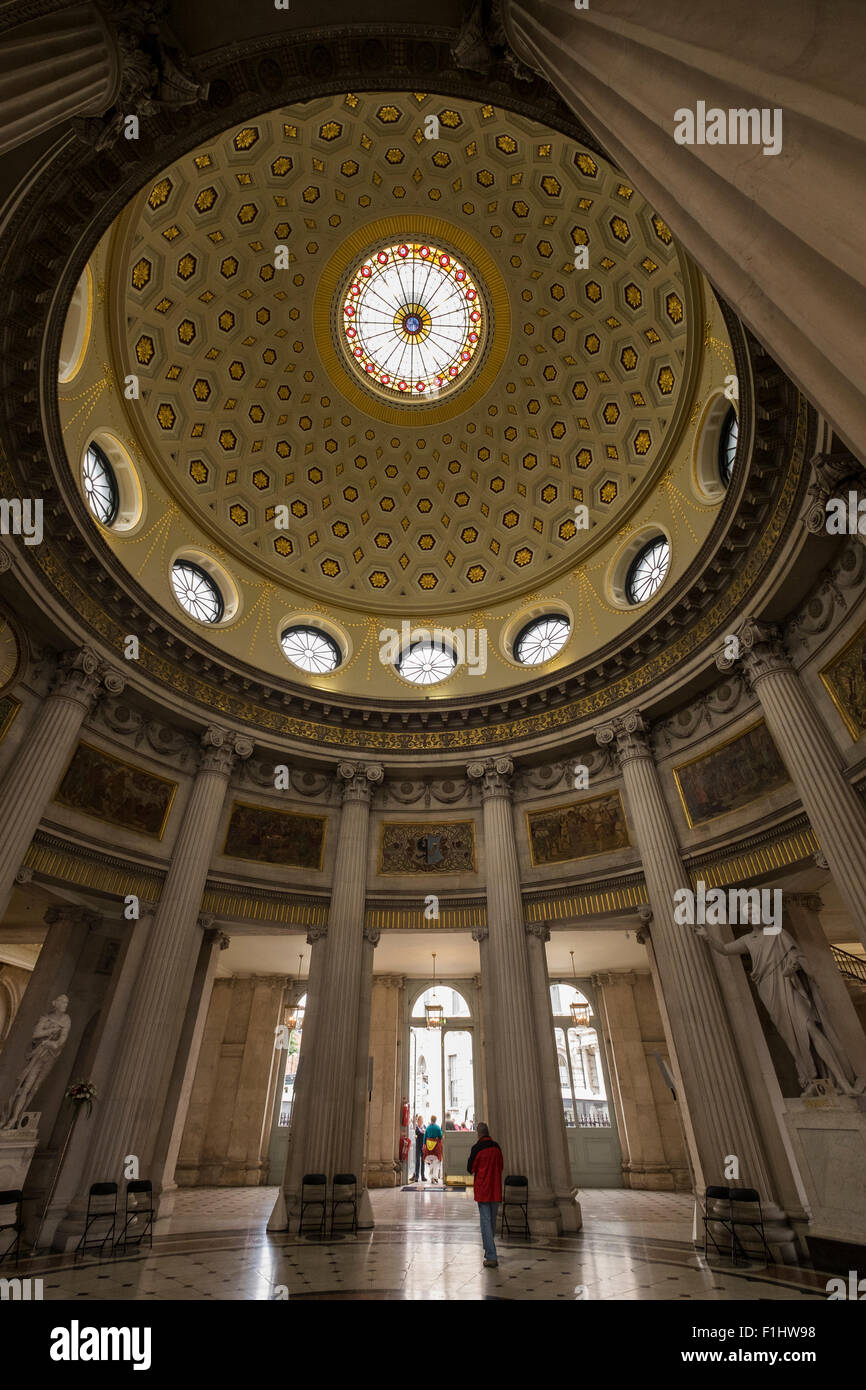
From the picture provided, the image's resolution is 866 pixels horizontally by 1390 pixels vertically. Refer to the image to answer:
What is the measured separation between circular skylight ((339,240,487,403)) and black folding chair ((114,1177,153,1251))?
20.9m

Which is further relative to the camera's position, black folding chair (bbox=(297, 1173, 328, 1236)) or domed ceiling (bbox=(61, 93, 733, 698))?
domed ceiling (bbox=(61, 93, 733, 698))

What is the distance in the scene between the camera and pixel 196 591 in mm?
17906

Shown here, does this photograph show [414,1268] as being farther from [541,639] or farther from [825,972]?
[541,639]

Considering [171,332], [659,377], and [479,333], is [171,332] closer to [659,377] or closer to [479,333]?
[479,333]

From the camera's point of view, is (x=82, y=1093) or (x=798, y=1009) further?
(x=82, y=1093)

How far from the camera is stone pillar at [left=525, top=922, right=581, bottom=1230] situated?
11.9 meters

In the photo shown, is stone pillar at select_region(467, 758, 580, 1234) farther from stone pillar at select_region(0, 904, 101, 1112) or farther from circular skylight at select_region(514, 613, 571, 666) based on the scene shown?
stone pillar at select_region(0, 904, 101, 1112)

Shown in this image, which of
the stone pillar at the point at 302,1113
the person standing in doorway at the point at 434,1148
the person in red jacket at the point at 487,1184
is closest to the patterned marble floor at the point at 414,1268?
the person in red jacket at the point at 487,1184

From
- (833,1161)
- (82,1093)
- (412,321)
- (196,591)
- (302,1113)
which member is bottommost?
(833,1161)

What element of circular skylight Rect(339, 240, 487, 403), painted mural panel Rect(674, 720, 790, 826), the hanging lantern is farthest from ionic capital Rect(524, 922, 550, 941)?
circular skylight Rect(339, 240, 487, 403)

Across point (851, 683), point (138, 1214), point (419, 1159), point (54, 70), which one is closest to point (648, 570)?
point (851, 683)

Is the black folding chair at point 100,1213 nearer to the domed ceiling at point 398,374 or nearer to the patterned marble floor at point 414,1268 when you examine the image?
the patterned marble floor at point 414,1268

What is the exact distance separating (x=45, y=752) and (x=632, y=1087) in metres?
19.3

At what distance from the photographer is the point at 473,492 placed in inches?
841
